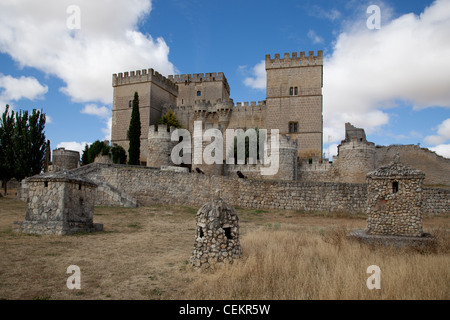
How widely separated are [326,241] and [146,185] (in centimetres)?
1264

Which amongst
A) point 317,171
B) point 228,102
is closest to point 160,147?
point 228,102

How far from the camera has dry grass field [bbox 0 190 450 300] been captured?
479 centimetres

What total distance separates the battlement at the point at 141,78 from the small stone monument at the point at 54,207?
2848 cm

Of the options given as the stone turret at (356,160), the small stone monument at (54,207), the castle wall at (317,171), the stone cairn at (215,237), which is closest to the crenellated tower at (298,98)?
the castle wall at (317,171)

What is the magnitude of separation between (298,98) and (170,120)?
13754 millimetres

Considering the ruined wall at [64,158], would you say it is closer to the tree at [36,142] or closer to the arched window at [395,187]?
the tree at [36,142]

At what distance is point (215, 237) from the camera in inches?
248

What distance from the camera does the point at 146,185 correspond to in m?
19.0

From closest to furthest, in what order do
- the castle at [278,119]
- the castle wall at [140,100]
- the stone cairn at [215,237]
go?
the stone cairn at [215,237], the castle at [278,119], the castle wall at [140,100]

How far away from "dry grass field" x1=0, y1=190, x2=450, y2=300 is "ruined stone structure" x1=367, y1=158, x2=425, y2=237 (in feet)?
2.40

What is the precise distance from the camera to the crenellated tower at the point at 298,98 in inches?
1220

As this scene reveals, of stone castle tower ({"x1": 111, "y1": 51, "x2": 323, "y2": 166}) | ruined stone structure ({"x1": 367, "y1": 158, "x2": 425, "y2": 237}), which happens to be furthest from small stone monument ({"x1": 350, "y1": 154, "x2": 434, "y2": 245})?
stone castle tower ({"x1": 111, "y1": 51, "x2": 323, "y2": 166})

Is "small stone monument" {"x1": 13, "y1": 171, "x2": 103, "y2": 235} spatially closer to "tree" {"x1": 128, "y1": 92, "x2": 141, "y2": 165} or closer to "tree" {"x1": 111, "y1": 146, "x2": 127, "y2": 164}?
"tree" {"x1": 128, "y1": 92, "x2": 141, "y2": 165}

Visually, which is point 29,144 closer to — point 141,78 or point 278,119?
point 141,78
